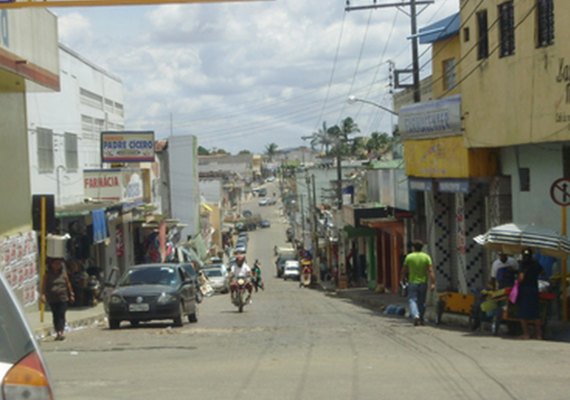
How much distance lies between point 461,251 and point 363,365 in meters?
17.2

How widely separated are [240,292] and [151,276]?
14.9 feet

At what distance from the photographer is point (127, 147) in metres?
44.6

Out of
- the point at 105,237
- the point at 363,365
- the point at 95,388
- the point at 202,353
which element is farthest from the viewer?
the point at 105,237

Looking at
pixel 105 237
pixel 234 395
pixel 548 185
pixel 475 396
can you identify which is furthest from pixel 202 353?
pixel 105 237

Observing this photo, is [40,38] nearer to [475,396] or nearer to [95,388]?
[95,388]

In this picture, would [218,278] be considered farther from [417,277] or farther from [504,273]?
[504,273]

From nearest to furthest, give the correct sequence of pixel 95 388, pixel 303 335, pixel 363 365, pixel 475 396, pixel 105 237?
pixel 475 396 < pixel 95 388 < pixel 363 365 < pixel 303 335 < pixel 105 237

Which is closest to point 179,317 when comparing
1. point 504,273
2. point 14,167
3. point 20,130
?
point 14,167

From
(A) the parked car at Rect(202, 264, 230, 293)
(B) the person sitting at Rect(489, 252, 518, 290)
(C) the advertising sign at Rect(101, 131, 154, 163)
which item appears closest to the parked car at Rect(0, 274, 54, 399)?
(B) the person sitting at Rect(489, 252, 518, 290)

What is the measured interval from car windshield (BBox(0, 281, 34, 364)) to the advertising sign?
38770 mm

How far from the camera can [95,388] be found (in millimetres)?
11336

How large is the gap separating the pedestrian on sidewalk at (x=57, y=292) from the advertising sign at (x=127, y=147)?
2446 cm

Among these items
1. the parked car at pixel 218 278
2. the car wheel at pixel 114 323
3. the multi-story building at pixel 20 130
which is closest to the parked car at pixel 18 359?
the car wheel at pixel 114 323

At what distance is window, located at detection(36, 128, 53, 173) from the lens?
33.3m
